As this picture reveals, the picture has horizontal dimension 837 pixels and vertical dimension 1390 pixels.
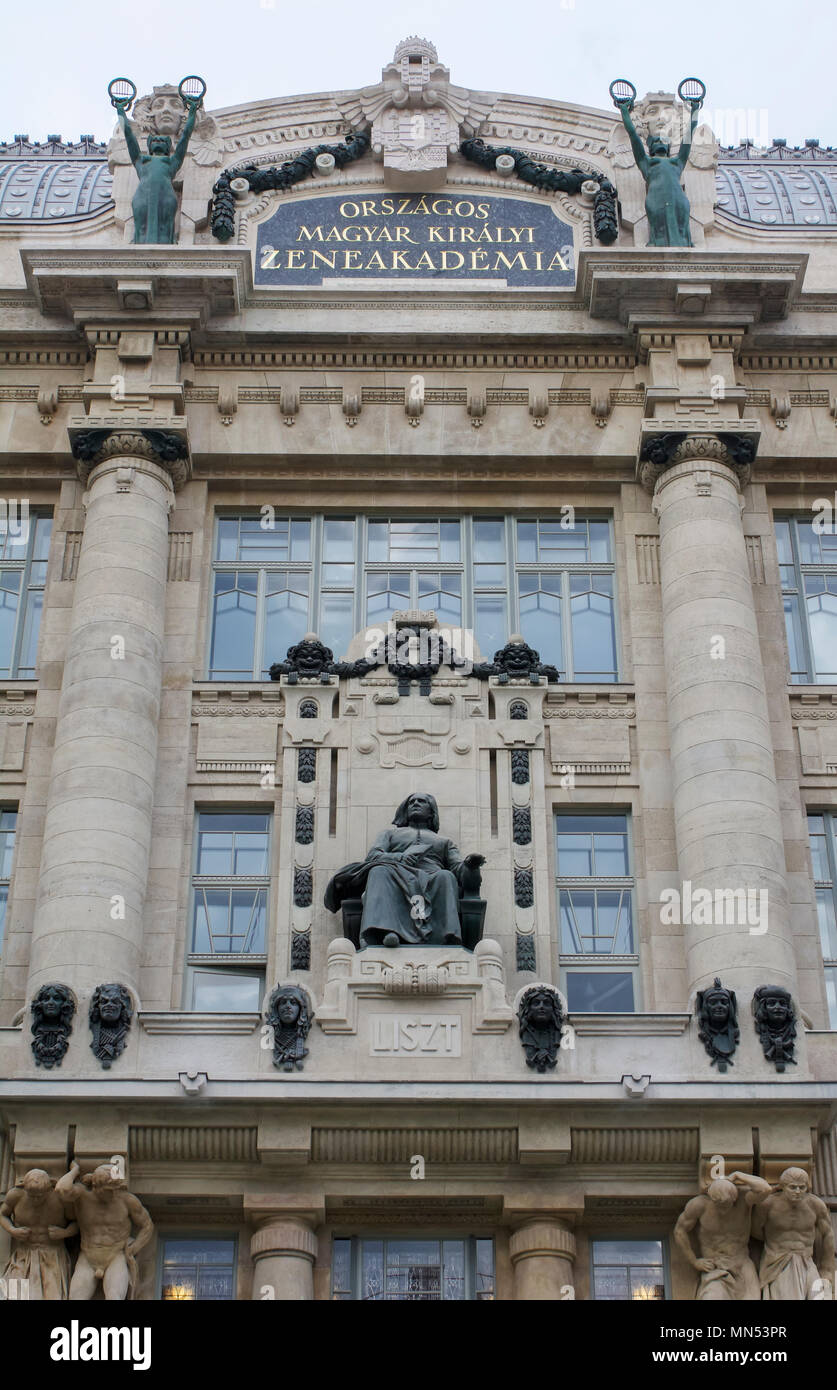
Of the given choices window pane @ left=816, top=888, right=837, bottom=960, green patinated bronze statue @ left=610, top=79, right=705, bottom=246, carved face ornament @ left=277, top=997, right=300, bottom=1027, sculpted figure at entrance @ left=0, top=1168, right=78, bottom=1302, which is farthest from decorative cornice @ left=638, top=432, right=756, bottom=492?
sculpted figure at entrance @ left=0, top=1168, right=78, bottom=1302

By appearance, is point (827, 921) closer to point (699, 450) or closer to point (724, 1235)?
point (724, 1235)

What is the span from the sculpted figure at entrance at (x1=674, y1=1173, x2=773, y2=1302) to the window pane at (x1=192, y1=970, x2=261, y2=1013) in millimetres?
5617

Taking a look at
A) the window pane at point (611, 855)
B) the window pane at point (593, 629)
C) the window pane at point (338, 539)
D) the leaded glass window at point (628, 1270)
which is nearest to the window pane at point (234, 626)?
the window pane at point (338, 539)

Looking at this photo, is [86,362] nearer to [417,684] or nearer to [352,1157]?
[417,684]

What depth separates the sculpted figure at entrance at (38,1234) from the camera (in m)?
19.7

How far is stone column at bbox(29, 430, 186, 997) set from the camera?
21.9m

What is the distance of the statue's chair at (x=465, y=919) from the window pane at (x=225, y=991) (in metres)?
1.47

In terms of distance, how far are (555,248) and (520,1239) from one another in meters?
14.5

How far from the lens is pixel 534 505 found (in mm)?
26969

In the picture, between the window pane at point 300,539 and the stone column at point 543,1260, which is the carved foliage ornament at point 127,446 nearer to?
the window pane at point 300,539

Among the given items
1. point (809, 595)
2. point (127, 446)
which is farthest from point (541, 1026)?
point (127, 446)

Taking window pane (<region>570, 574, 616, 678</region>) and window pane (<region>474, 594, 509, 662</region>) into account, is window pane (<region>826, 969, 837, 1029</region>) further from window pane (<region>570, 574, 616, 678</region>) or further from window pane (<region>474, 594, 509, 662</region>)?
window pane (<region>474, 594, 509, 662</region>)
